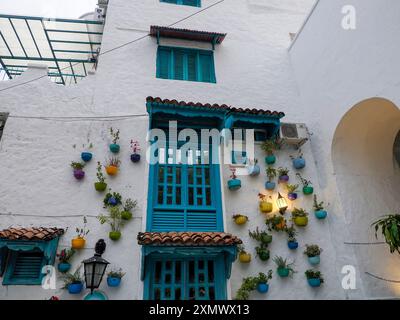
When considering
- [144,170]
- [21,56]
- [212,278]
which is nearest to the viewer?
[212,278]

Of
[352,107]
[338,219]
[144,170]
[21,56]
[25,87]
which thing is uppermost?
[21,56]

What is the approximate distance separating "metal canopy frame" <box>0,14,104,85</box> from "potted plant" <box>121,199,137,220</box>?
517cm

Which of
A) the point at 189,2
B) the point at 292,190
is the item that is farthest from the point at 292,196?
the point at 189,2

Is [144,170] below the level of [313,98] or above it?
below

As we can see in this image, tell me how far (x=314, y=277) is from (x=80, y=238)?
496 cm

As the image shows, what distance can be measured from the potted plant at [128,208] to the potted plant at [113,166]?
714 millimetres

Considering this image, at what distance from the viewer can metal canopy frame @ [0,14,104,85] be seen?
28.0ft

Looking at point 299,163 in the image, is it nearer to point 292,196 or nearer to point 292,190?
point 292,190

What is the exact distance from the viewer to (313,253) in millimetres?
6461

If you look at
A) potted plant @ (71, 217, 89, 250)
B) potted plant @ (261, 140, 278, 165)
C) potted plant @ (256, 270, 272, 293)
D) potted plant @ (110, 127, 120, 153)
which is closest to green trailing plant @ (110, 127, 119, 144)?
potted plant @ (110, 127, 120, 153)

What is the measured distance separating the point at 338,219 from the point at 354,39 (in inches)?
167

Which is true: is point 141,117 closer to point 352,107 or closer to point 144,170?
point 144,170

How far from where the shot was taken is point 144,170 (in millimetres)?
6812
